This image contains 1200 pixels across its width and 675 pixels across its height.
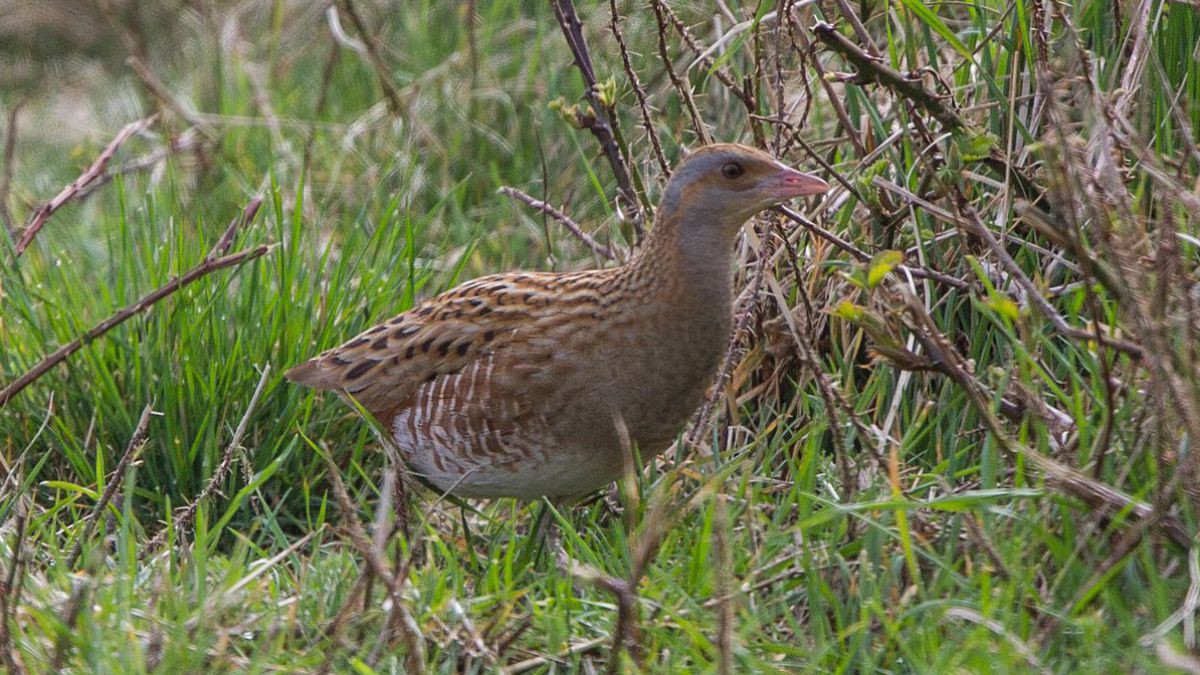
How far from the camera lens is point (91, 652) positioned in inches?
131

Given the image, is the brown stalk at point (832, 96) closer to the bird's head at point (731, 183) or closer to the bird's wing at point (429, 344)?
the bird's head at point (731, 183)

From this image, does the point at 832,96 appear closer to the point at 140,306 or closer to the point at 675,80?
the point at 675,80

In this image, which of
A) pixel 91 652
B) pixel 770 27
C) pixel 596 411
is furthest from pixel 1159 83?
pixel 91 652

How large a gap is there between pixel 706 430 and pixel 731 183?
30.7 inches

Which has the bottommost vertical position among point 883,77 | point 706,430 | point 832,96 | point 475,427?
point 706,430

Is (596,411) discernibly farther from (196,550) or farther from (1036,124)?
(1036,124)

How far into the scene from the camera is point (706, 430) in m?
4.65

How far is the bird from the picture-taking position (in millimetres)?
4176

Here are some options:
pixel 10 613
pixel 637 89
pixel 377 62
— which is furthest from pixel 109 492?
pixel 377 62

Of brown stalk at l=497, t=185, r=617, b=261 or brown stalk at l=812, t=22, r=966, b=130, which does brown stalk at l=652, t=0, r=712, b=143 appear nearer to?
brown stalk at l=497, t=185, r=617, b=261

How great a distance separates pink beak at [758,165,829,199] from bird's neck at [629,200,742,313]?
15cm

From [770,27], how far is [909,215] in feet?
2.45

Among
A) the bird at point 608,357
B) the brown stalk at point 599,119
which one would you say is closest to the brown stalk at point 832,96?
the bird at point 608,357

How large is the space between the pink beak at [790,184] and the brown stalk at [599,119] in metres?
0.83
